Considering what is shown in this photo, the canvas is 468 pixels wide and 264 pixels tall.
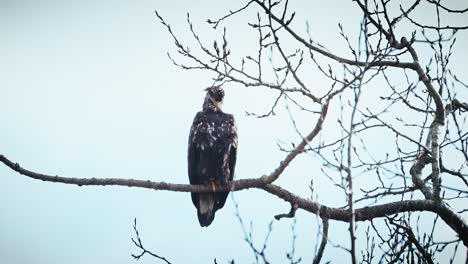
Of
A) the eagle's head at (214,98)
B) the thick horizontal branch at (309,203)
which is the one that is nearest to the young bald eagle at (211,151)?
the eagle's head at (214,98)

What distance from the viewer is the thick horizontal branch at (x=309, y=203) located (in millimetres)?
3619

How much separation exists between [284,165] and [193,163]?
2086mm

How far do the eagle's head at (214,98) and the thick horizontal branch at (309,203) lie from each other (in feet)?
6.15

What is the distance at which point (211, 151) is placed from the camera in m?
5.50

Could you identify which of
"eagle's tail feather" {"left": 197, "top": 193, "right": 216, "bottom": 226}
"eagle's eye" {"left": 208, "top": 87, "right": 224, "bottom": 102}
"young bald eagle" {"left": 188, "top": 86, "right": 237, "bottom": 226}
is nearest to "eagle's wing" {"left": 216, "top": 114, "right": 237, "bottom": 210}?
"young bald eagle" {"left": 188, "top": 86, "right": 237, "bottom": 226}

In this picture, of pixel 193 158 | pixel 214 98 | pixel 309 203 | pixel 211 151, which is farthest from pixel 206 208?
pixel 309 203

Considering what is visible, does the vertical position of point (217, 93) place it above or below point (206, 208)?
above

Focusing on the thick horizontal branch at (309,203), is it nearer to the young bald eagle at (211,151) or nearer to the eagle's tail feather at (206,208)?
the young bald eagle at (211,151)

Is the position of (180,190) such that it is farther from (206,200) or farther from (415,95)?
(415,95)

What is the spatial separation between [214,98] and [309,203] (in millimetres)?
2441

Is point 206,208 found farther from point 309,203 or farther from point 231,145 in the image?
point 309,203

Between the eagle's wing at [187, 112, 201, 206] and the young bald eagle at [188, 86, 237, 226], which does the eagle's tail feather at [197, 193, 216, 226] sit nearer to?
the young bald eagle at [188, 86, 237, 226]

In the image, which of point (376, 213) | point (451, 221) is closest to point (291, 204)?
point (376, 213)

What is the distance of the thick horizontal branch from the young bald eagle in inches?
43.5
